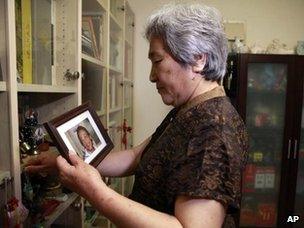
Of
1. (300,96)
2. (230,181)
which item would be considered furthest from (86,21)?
(300,96)

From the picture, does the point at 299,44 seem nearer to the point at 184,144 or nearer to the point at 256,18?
the point at 256,18

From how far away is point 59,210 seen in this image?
110 cm

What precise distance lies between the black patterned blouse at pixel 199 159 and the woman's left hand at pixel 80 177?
0.60 ft

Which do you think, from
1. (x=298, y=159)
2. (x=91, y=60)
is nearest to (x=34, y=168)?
(x=91, y=60)

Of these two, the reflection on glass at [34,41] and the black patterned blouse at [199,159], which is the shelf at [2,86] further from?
the black patterned blouse at [199,159]

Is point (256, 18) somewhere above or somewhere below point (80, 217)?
above

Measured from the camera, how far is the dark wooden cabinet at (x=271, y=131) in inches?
99.7

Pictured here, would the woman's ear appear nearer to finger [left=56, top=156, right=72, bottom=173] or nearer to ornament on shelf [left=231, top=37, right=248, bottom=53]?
finger [left=56, top=156, right=72, bottom=173]

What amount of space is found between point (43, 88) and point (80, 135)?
0.84ft

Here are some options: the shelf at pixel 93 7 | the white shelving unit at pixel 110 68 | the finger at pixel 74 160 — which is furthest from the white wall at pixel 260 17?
the finger at pixel 74 160

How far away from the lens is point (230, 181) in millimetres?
704

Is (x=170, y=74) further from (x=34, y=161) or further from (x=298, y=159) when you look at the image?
(x=298, y=159)

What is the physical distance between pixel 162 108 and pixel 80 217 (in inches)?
69.9

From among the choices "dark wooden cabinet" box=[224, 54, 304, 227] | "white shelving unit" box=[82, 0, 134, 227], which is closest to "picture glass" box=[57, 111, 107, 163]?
"white shelving unit" box=[82, 0, 134, 227]
